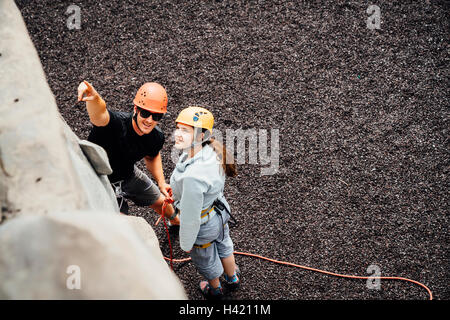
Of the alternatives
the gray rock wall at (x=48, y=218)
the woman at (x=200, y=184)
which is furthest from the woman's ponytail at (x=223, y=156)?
the gray rock wall at (x=48, y=218)

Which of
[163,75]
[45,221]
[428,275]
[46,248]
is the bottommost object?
[428,275]

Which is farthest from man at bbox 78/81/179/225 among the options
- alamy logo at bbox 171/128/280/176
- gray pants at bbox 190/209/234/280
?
A: alamy logo at bbox 171/128/280/176

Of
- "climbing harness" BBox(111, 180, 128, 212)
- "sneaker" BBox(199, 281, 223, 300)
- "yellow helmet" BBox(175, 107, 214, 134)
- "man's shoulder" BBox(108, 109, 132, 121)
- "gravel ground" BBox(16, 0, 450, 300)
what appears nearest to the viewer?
"yellow helmet" BBox(175, 107, 214, 134)

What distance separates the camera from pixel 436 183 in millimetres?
4145

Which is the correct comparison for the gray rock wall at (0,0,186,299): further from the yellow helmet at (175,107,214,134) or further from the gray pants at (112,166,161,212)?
the gray pants at (112,166,161,212)

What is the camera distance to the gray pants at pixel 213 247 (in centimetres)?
283

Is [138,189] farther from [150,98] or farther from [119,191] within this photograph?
[150,98]

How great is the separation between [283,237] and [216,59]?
8.37ft

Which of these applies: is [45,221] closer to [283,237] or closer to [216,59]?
[283,237]

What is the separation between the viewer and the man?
2682mm

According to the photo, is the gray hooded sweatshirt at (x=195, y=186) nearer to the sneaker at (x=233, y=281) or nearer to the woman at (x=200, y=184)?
the woman at (x=200, y=184)

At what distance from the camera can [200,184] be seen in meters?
2.42

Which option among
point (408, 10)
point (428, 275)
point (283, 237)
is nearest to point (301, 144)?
point (283, 237)

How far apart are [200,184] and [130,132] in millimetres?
904
